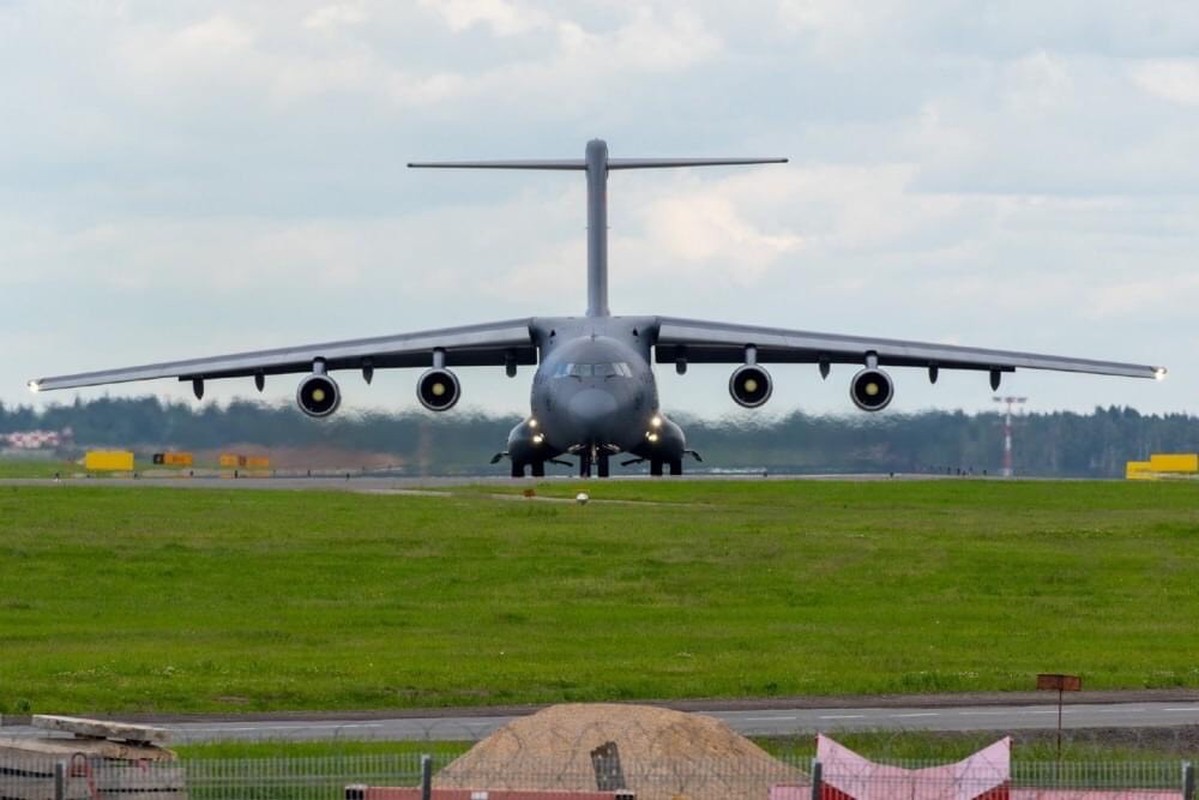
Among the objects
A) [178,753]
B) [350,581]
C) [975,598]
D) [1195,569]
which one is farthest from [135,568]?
[178,753]

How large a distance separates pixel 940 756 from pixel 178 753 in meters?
4.83

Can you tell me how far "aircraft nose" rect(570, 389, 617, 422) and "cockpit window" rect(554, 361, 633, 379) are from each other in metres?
0.35

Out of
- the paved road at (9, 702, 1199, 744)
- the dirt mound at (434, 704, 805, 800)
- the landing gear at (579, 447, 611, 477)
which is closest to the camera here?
the dirt mound at (434, 704, 805, 800)

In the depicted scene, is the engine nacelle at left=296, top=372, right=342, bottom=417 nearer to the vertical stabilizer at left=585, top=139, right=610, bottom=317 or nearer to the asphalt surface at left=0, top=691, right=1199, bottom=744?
the vertical stabilizer at left=585, top=139, right=610, bottom=317

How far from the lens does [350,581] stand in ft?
102

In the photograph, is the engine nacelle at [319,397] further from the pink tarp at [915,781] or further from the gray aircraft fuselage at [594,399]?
the pink tarp at [915,781]

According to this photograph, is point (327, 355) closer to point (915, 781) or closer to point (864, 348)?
point (864, 348)

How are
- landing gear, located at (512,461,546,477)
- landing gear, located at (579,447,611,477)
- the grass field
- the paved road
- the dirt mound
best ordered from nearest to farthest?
the dirt mound, the paved road, the grass field, landing gear, located at (579,447,611,477), landing gear, located at (512,461,546,477)

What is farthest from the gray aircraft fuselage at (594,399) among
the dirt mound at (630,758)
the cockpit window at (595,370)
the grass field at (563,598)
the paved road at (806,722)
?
the dirt mound at (630,758)

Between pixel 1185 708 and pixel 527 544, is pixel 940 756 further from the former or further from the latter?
pixel 527 544

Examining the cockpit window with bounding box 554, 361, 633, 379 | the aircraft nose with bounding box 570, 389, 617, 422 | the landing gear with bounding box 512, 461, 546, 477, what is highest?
the cockpit window with bounding box 554, 361, 633, 379

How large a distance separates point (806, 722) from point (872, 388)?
29.9 metres

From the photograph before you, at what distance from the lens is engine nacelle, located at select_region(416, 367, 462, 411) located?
159 ft

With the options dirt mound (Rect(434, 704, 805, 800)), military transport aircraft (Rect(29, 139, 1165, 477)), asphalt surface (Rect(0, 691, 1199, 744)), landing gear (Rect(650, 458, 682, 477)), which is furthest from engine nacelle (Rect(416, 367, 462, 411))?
dirt mound (Rect(434, 704, 805, 800))
